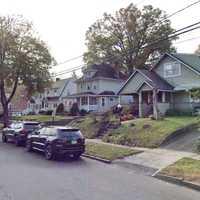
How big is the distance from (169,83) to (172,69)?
1.41 meters

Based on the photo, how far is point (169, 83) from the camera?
34.8 m

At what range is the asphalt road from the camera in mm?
9133

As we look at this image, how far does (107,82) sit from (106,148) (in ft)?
116

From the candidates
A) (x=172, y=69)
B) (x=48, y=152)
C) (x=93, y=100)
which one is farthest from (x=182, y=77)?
(x=93, y=100)

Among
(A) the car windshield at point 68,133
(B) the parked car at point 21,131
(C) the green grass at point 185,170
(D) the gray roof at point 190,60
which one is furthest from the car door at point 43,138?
(D) the gray roof at point 190,60

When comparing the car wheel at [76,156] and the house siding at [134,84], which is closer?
the car wheel at [76,156]

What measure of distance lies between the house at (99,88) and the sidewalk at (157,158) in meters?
32.2

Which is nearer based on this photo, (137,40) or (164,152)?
(164,152)

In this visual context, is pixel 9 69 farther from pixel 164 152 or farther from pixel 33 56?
pixel 164 152

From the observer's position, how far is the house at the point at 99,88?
51031 millimetres

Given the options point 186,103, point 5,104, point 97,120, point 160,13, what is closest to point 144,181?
point 97,120

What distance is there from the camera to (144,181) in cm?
1151

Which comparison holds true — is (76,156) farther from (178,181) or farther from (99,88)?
(99,88)

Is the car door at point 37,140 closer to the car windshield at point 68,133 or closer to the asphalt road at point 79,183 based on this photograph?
the car windshield at point 68,133
